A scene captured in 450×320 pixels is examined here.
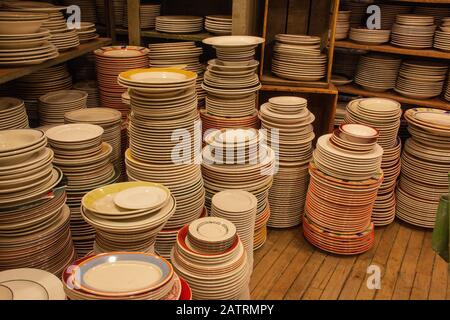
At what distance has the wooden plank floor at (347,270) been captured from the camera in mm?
3162

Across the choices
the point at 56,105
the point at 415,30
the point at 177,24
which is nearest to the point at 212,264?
the point at 56,105

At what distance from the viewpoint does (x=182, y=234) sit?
261cm

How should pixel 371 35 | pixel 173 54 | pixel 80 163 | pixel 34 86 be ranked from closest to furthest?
pixel 80 163 → pixel 34 86 → pixel 173 54 → pixel 371 35

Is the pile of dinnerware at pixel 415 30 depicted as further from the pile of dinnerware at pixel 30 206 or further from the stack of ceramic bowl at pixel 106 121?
the pile of dinnerware at pixel 30 206

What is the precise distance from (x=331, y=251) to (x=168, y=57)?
7.34 feet

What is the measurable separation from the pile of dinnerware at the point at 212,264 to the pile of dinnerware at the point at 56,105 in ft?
5.69

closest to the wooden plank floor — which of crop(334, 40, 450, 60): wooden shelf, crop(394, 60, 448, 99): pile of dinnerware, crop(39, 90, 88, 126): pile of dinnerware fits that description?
crop(394, 60, 448, 99): pile of dinnerware

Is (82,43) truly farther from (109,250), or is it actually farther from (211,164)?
(109,250)

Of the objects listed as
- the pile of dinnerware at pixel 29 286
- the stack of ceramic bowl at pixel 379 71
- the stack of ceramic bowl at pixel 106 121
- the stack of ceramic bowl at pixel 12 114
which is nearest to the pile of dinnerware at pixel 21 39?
the stack of ceramic bowl at pixel 12 114

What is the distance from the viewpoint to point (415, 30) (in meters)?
4.16

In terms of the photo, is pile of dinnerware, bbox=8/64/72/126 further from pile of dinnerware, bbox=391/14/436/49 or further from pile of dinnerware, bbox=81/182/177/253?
pile of dinnerware, bbox=391/14/436/49

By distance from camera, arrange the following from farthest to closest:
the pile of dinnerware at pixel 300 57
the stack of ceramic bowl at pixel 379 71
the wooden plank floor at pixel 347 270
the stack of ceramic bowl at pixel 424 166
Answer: the stack of ceramic bowl at pixel 379 71 < the pile of dinnerware at pixel 300 57 < the stack of ceramic bowl at pixel 424 166 < the wooden plank floor at pixel 347 270

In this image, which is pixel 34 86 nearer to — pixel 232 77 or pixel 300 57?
pixel 232 77

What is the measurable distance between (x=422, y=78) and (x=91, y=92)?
127 inches
